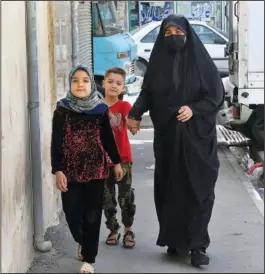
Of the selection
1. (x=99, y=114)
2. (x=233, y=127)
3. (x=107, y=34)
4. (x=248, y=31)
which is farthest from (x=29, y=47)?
(x=107, y=34)

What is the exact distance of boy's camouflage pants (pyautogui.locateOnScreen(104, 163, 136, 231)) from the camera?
16.4ft

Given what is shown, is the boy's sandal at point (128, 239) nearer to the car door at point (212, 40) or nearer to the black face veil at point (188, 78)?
the black face veil at point (188, 78)

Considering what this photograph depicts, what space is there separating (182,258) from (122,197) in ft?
2.02

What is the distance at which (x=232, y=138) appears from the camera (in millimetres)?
10344

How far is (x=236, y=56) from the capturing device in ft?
31.4

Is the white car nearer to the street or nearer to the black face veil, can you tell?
the street

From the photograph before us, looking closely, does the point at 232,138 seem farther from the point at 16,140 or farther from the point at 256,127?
the point at 16,140

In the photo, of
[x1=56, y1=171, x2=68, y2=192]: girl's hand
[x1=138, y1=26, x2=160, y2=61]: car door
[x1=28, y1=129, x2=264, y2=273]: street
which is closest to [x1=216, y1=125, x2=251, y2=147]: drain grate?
[x1=28, y1=129, x2=264, y2=273]: street

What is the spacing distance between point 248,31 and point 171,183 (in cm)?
462

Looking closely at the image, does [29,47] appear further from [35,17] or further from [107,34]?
[107,34]

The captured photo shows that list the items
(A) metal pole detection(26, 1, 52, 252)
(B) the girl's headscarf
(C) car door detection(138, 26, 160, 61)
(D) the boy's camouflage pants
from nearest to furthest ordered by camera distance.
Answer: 1. (B) the girl's headscarf
2. (A) metal pole detection(26, 1, 52, 252)
3. (D) the boy's camouflage pants
4. (C) car door detection(138, 26, 160, 61)

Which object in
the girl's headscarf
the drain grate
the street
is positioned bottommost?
the street

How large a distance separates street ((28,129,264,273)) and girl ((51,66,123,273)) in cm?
51

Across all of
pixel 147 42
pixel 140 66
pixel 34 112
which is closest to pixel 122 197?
pixel 34 112
